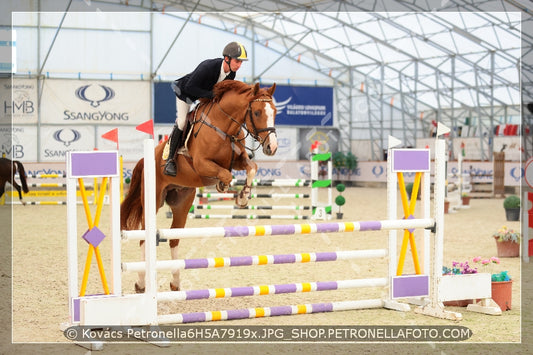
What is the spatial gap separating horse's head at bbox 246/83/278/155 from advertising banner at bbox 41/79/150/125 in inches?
696

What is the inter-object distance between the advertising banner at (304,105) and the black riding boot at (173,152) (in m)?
18.7

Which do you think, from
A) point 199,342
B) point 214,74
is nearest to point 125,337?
point 199,342

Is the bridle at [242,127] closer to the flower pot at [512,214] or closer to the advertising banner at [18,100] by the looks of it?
the flower pot at [512,214]

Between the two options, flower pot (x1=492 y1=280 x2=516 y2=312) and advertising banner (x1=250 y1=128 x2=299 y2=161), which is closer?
flower pot (x1=492 y1=280 x2=516 y2=312)

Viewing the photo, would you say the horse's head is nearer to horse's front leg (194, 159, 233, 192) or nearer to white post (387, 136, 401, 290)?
horse's front leg (194, 159, 233, 192)

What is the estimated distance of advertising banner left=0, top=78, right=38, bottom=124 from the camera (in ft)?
65.6

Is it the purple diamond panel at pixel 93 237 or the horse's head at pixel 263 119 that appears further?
the horse's head at pixel 263 119

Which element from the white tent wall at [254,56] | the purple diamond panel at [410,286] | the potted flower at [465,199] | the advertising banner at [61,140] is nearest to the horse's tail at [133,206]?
the purple diamond panel at [410,286]

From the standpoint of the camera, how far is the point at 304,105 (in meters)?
23.5

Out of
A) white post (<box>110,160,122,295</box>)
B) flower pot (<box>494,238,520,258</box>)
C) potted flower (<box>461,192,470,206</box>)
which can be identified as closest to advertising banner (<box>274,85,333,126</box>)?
potted flower (<box>461,192,470,206</box>)

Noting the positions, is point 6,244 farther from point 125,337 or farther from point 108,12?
point 108,12

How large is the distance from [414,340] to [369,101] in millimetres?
21681

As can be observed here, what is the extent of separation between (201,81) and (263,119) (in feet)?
1.98

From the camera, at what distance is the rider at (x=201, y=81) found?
3867mm
